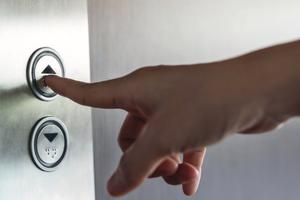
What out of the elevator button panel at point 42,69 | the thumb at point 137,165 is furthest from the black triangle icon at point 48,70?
the thumb at point 137,165

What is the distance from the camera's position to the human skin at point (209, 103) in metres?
0.24

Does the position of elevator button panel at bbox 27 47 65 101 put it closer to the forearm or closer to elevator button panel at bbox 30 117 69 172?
elevator button panel at bbox 30 117 69 172

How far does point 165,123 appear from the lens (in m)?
0.25

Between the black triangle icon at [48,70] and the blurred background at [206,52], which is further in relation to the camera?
the blurred background at [206,52]

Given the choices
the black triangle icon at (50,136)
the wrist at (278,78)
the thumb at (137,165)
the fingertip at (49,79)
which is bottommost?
the black triangle icon at (50,136)

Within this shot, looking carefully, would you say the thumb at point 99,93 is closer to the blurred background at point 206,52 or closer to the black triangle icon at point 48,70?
the black triangle icon at point 48,70

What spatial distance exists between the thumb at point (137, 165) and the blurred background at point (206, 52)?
20cm

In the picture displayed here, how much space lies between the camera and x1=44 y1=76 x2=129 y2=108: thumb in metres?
0.28

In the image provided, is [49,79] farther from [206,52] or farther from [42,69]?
[206,52]

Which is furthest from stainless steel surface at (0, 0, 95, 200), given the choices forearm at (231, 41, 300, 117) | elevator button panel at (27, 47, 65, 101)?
forearm at (231, 41, 300, 117)

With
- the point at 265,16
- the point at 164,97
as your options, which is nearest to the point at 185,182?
the point at 164,97

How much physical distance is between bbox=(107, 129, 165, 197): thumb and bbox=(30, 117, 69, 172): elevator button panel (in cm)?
8

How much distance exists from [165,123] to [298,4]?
35cm

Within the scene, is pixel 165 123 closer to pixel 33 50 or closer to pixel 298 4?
pixel 33 50
